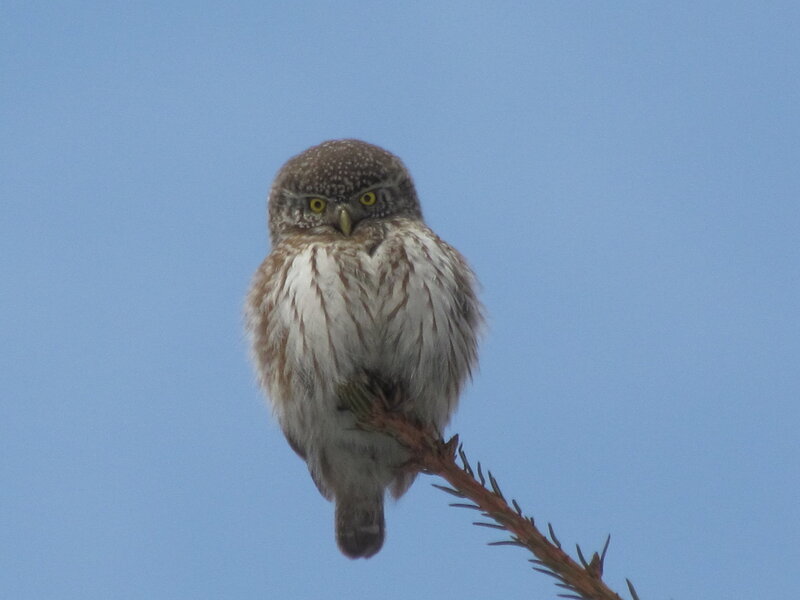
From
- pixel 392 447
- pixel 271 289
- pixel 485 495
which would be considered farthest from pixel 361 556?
pixel 485 495

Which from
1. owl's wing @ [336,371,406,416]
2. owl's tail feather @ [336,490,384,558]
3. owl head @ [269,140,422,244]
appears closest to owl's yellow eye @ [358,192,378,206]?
owl head @ [269,140,422,244]

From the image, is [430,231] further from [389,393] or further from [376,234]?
[389,393]

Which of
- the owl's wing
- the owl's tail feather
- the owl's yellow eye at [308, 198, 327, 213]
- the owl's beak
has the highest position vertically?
the owl's yellow eye at [308, 198, 327, 213]

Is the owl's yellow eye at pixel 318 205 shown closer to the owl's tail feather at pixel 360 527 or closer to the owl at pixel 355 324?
the owl at pixel 355 324

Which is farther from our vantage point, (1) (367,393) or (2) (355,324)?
(2) (355,324)

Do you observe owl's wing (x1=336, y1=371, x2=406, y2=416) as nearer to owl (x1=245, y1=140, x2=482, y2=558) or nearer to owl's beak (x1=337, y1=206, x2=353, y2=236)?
owl (x1=245, y1=140, x2=482, y2=558)

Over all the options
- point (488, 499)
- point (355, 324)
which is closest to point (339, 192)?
point (355, 324)

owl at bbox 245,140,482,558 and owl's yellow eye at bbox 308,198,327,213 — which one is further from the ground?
owl's yellow eye at bbox 308,198,327,213

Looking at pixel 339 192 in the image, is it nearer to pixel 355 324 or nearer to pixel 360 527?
pixel 355 324
